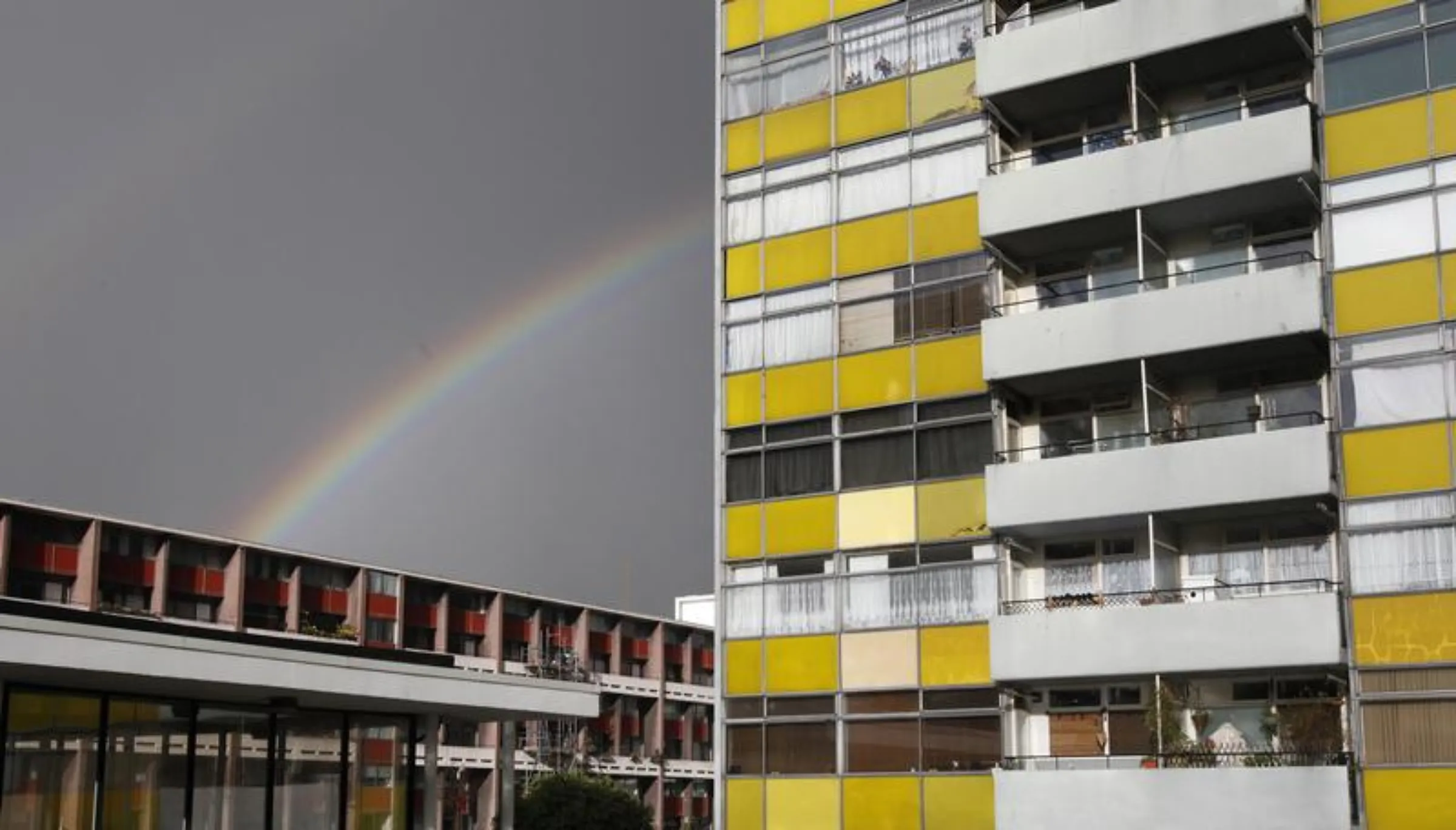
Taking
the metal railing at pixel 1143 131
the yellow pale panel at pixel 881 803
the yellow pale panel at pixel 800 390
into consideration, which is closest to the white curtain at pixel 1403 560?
the metal railing at pixel 1143 131

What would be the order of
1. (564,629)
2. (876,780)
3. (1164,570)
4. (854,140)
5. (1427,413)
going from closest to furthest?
(1427,413)
(1164,570)
(876,780)
(854,140)
(564,629)

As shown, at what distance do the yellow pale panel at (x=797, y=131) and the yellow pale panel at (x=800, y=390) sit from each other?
17.0 ft

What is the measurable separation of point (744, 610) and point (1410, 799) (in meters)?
15.2

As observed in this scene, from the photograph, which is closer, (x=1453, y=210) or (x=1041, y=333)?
(x=1453, y=210)

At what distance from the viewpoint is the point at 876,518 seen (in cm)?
3828

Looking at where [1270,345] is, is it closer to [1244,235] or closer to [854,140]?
[1244,235]

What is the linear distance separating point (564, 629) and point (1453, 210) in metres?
91.3

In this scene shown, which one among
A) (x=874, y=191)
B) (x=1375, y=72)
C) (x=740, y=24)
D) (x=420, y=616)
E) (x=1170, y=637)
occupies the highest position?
(x=740, y=24)

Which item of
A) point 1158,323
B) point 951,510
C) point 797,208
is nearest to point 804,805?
point 951,510

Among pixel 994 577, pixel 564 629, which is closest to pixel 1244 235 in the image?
pixel 994 577

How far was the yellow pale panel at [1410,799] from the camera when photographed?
3003 centimetres

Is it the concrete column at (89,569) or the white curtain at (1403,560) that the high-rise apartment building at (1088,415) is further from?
the concrete column at (89,569)

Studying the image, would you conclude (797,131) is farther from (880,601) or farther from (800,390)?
(880,601)

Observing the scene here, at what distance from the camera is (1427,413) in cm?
3170
